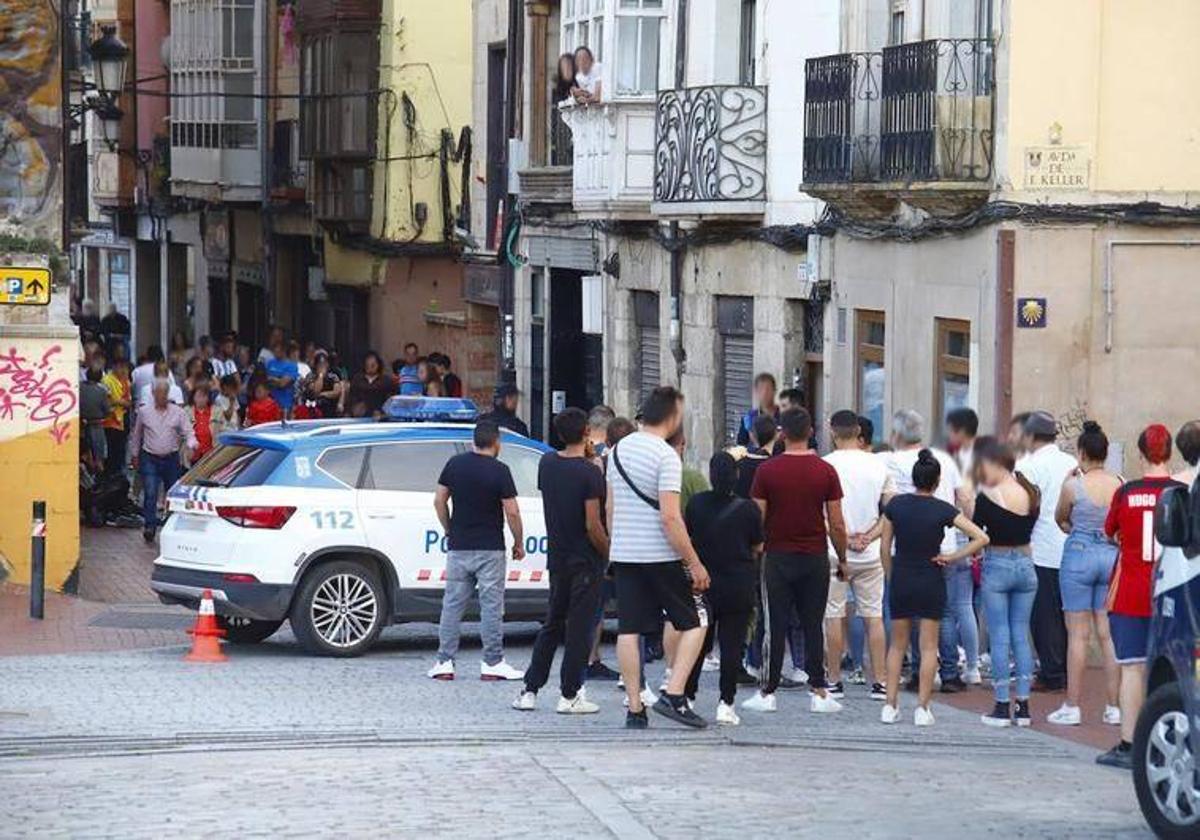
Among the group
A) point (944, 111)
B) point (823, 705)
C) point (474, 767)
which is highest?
point (944, 111)

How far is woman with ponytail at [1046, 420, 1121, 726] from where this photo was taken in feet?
47.0

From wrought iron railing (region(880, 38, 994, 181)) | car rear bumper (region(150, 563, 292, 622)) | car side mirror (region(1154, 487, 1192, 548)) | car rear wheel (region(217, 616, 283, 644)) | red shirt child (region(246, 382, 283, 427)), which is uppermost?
wrought iron railing (region(880, 38, 994, 181))

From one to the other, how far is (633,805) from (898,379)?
12.0 meters

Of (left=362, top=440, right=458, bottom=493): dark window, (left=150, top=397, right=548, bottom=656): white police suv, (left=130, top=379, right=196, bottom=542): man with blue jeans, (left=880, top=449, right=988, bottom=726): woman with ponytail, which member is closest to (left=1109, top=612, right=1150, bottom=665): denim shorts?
(left=880, top=449, right=988, bottom=726): woman with ponytail

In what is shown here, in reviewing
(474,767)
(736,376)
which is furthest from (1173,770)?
(736,376)

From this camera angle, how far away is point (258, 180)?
45.4 m

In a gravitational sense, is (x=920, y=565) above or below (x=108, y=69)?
below

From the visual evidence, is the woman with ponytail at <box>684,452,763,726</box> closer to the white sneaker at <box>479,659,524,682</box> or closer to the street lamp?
the white sneaker at <box>479,659,524,682</box>

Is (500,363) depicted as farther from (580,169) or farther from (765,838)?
(765,838)

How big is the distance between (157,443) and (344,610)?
9.32 metres

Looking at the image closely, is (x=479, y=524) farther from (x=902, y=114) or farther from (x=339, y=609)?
(x=902, y=114)

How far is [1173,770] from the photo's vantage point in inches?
417

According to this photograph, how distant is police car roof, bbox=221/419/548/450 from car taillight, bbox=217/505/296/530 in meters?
0.51

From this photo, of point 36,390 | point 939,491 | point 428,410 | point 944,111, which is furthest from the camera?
point 428,410
